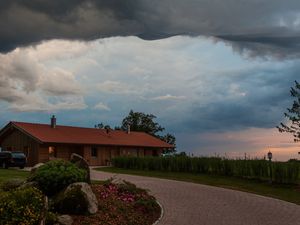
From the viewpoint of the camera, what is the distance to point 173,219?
629 inches

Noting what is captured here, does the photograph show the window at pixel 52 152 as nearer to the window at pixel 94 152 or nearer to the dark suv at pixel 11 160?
the window at pixel 94 152

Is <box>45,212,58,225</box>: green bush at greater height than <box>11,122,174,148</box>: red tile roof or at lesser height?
lesser

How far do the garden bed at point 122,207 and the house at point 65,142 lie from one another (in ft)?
113

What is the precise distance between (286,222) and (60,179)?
7.07 metres

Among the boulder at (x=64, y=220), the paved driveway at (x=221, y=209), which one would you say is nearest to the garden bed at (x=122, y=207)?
the boulder at (x=64, y=220)

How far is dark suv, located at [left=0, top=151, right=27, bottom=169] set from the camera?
45750 millimetres

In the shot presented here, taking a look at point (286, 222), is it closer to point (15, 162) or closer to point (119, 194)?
point (119, 194)

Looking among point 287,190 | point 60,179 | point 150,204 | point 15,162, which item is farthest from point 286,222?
point 15,162

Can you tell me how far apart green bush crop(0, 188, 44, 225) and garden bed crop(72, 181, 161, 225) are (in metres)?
1.65

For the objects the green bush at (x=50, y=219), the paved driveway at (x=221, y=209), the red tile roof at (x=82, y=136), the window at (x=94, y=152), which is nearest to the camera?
the green bush at (x=50, y=219)

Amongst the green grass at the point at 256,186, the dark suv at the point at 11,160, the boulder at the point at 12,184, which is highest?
the dark suv at the point at 11,160

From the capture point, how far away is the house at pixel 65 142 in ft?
176

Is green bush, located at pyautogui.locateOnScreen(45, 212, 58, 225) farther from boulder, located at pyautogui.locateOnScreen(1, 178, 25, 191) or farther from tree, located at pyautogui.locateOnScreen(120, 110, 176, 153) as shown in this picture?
tree, located at pyautogui.locateOnScreen(120, 110, 176, 153)

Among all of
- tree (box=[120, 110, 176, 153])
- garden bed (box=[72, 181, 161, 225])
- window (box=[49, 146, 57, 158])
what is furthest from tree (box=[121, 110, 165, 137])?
garden bed (box=[72, 181, 161, 225])
